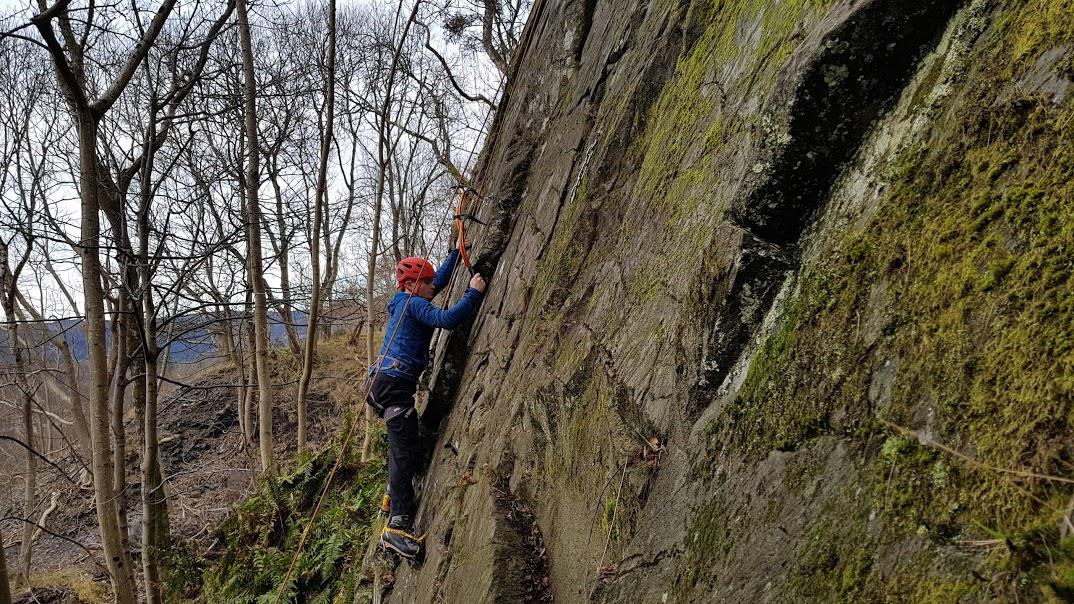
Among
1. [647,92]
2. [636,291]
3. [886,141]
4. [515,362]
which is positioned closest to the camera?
[886,141]

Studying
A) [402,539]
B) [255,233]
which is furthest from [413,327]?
[255,233]

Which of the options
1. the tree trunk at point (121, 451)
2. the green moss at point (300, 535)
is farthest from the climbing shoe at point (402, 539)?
the tree trunk at point (121, 451)

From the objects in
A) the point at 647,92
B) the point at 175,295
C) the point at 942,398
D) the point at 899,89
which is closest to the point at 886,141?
the point at 899,89

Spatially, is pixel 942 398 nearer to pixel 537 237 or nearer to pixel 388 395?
pixel 537 237

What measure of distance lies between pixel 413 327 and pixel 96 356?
317 cm

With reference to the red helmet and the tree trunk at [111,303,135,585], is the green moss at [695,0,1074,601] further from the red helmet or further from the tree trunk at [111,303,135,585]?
the tree trunk at [111,303,135,585]

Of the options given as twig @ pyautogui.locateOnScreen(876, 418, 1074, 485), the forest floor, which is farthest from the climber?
the forest floor

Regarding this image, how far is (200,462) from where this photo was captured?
64.8 ft

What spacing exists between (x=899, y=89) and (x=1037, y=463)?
179 cm

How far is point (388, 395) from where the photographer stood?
20.2 feet

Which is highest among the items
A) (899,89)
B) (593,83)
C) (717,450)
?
(593,83)

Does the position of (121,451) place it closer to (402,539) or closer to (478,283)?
(402,539)

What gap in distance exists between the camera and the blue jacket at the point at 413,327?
5.95 metres

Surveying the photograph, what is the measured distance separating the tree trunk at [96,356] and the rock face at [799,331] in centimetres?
371
